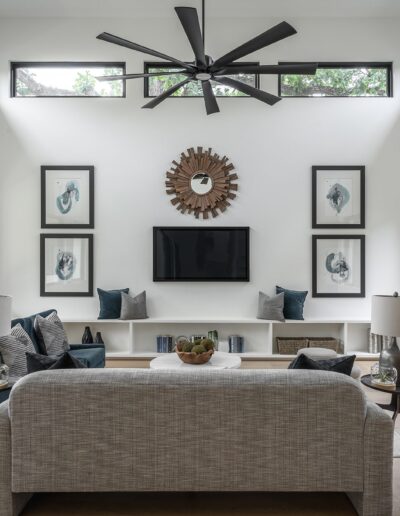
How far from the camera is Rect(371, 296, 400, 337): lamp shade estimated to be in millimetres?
2795

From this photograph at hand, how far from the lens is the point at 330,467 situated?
184cm

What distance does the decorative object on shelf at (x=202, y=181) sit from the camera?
211 inches

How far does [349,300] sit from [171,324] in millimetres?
2430

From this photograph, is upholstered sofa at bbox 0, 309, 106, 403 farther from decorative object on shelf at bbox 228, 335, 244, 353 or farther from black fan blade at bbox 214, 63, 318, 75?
black fan blade at bbox 214, 63, 318, 75

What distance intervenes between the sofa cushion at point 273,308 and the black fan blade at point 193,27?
306 cm

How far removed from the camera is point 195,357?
11.1 feet

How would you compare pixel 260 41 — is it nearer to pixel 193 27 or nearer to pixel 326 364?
pixel 193 27

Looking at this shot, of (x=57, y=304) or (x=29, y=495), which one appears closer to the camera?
(x=29, y=495)

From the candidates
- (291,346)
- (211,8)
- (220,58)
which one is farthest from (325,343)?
(211,8)

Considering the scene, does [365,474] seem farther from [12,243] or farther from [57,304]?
[12,243]

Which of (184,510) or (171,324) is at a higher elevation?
(171,324)

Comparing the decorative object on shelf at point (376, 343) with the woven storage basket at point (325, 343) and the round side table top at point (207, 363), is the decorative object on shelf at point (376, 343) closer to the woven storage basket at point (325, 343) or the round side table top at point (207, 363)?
the woven storage basket at point (325, 343)

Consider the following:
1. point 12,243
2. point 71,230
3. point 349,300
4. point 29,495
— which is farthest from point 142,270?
point 29,495

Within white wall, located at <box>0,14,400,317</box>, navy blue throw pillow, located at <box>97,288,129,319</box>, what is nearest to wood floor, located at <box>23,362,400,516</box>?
navy blue throw pillow, located at <box>97,288,129,319</box>
